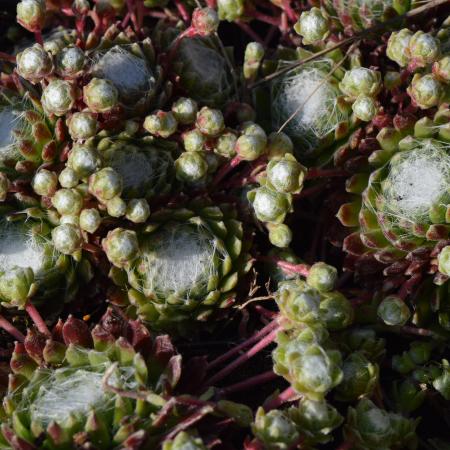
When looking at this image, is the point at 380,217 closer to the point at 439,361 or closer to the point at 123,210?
the point at 439,361

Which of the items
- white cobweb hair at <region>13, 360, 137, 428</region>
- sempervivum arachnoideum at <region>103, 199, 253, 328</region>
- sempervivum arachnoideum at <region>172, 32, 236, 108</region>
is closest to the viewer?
white cobweb hair at <region>13, 360, 137, 428</region>

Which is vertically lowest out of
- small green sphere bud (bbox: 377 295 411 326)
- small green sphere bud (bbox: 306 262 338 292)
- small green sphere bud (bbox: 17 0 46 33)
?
small green sphere bud (bbox: 377 295 411 326)

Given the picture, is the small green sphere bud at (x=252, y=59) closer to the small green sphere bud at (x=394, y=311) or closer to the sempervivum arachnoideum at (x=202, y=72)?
the sempervivum arachnoideum at (x=202, y=72)

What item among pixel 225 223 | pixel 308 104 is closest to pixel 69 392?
pixel 225 223

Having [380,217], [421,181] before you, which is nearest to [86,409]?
[380,217]

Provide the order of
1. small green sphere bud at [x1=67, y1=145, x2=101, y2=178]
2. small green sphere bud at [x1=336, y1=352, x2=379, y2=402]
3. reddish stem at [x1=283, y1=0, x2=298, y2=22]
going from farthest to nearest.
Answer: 1. reddish stem at [x1=283, y1=0, x2=298, y2=22]
2. small green sphere bud at [x1=67, y1=145, x2=101, y2=178]
3. small green sphere bud at [x1=336, y1=352, x2=379, y2=402]

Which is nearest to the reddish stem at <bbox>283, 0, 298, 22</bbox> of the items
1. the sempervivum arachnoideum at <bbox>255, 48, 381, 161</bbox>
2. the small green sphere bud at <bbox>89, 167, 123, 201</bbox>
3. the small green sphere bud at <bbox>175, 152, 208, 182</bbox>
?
the sempervivum arachnoideum at <bbox>255, 48, 381, 161</bbox>

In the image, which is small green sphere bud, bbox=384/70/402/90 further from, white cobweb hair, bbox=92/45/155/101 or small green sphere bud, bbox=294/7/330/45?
white cobweb hair, bbox=92/45/155/101
